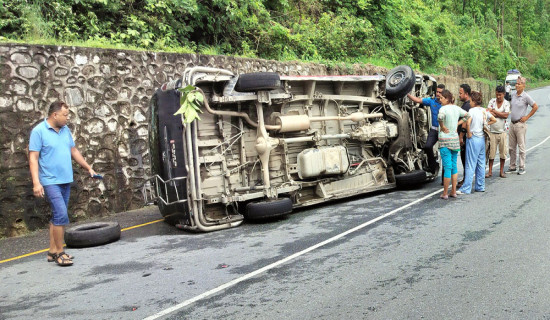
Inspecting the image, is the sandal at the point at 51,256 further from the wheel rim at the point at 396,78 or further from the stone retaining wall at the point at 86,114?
the wheel rim at the point at 396,78

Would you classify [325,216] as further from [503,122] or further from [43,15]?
[43,15]

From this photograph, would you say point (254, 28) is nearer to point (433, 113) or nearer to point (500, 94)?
point (433, 113)

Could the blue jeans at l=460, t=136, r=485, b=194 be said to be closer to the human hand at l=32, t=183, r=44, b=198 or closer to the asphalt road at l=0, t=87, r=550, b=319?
the asphalt road at l=0, t=87, r=550, b=319

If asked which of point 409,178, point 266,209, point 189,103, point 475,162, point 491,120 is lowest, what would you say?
point 266,209

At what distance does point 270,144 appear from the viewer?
834 centimetres

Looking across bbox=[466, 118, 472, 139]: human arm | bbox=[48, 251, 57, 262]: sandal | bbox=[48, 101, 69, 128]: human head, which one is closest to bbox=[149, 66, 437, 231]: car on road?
bbox=[466, 118, 472, 139]: human arm

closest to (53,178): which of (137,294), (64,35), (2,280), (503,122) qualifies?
(2,280)

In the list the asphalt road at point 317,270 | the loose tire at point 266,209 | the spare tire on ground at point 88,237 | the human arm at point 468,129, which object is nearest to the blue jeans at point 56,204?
the asphalt road at point 317,270

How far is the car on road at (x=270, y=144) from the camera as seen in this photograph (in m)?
7.72

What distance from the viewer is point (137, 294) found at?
500 centimetres

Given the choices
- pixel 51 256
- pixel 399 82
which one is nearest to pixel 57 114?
pixel 51 256

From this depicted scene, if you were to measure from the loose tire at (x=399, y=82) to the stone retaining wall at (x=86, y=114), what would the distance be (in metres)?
4.37

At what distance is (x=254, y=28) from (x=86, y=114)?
7758 mm

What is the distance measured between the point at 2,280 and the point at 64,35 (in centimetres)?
686
